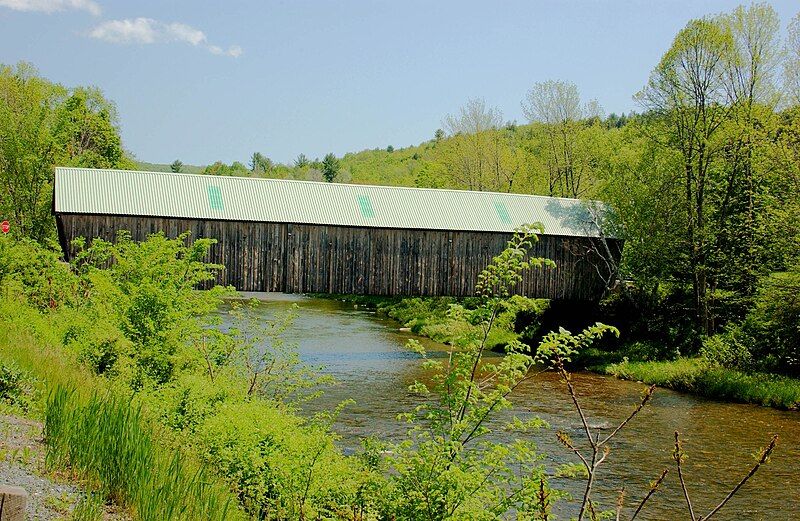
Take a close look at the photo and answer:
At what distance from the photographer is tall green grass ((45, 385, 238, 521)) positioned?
512cm

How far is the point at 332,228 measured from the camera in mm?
22078

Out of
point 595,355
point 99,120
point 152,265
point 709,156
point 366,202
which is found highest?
point 99,120

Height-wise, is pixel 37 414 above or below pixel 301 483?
above

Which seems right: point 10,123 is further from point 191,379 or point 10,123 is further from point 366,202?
point 191,379

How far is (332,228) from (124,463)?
16.9 metres

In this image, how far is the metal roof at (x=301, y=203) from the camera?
66.6 feet

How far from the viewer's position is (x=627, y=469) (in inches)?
474

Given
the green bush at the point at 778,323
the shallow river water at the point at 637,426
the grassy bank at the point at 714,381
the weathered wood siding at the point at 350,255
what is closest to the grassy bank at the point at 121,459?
the shallow river water at the point at 637,426

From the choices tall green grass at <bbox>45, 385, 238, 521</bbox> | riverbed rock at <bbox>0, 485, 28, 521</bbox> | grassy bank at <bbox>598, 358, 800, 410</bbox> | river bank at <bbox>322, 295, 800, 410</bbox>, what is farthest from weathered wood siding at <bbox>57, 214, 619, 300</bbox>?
riverbed rock at <bbox>0, 485, 28, 521</bbox>

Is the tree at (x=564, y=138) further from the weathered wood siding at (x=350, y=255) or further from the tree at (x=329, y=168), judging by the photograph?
the tree at (x=329, y=168)

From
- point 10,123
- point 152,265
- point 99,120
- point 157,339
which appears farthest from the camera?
point 99,120

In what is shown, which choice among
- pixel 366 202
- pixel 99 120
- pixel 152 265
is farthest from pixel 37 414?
pixel 99 120

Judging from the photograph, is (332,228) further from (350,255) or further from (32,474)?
(32,474)

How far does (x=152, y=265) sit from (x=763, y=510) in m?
8.71
